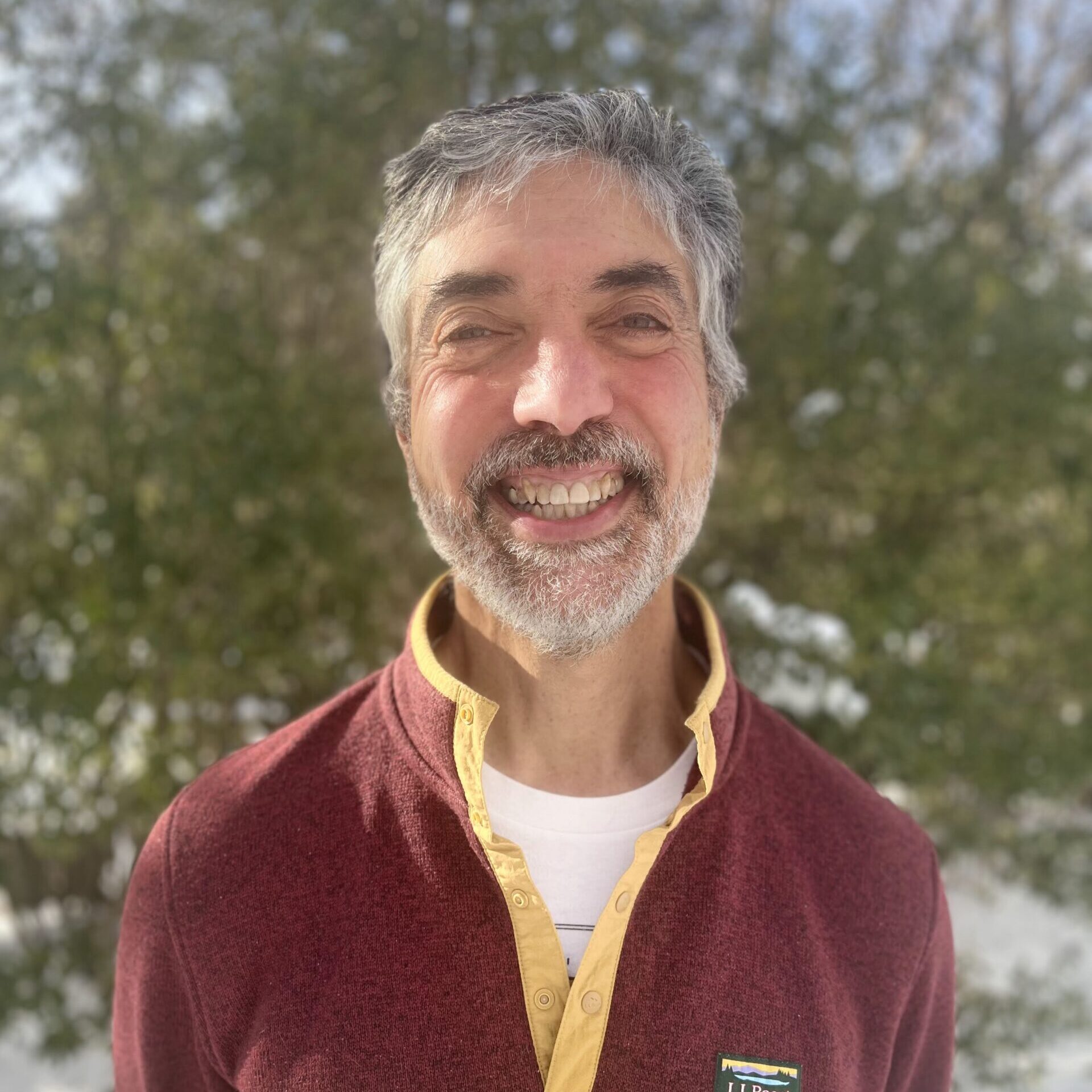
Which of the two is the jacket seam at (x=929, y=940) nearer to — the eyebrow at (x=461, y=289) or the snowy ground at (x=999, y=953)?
the eyebrow at (x=461, y=289)

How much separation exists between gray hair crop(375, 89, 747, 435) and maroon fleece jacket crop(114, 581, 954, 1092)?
19.4 inches

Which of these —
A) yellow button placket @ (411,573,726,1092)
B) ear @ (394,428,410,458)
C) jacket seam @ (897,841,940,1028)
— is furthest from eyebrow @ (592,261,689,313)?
jacket seam @ (897,841,940,1028)

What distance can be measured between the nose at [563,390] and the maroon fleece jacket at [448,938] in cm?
38

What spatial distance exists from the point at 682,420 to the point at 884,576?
217 centimetres

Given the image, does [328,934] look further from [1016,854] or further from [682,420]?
[1016,854]

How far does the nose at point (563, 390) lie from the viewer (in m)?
1.18

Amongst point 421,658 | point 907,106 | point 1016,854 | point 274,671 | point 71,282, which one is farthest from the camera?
point 1016,854

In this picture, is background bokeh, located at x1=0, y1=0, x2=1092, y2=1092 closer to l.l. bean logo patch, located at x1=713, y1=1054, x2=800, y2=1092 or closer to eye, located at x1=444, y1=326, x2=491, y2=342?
eye, located at x1=444, y1=326, x2=491, y2=342

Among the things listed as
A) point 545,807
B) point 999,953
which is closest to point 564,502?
point 545,807

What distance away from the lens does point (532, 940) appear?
1.16 metres

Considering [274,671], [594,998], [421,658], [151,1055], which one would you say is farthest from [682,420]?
[274,671]

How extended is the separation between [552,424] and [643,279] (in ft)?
0.72

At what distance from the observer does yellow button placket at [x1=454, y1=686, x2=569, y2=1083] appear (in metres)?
1.14

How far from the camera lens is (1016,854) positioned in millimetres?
3697
